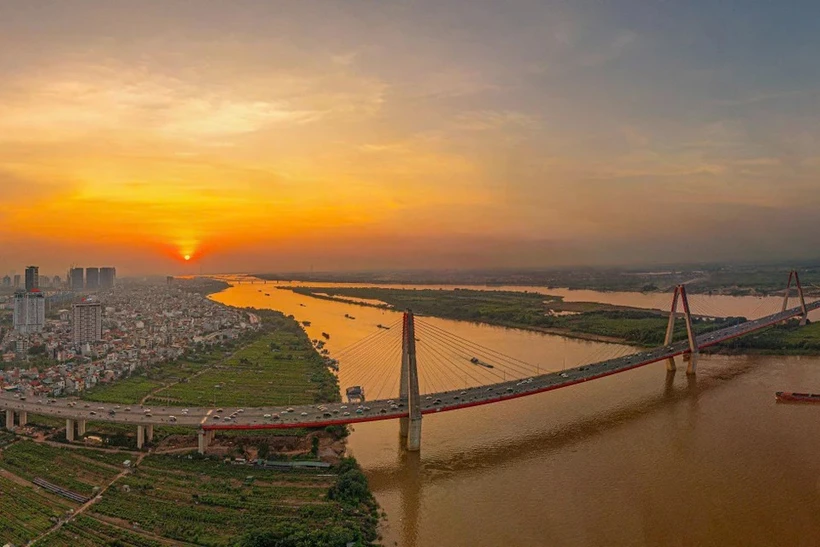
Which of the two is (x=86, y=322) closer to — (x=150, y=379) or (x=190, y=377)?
(x=150, y=379)

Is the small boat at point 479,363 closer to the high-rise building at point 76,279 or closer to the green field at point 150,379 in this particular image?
the green field at point 150,379

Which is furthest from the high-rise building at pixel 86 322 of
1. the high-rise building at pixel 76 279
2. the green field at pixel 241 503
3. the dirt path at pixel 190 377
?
the high-rise building at pixel 76 279

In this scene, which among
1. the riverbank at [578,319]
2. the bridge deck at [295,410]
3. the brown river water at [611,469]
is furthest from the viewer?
the riverbank at [578,319]

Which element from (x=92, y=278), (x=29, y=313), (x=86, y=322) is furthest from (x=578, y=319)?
(x=92, y=278)

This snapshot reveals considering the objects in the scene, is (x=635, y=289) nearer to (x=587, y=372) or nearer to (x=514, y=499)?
(x=587, y=372)

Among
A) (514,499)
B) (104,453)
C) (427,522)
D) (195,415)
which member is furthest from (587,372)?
(104,453)

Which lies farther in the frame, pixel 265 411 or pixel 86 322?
pixel 86 322
